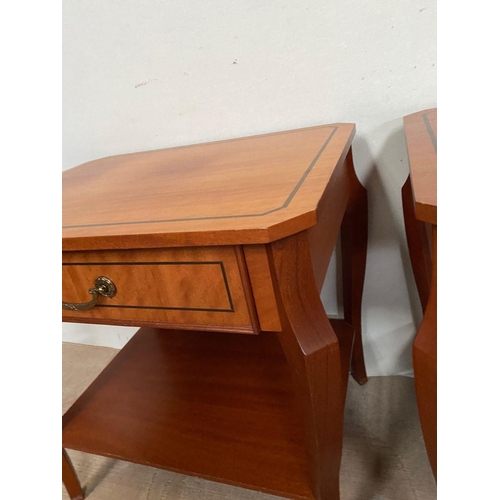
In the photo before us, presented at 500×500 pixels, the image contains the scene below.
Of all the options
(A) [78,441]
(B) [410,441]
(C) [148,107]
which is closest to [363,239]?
(B) [410,441]

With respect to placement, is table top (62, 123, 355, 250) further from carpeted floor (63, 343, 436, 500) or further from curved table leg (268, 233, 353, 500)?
carpeted floor (63, 343, 436, 500)

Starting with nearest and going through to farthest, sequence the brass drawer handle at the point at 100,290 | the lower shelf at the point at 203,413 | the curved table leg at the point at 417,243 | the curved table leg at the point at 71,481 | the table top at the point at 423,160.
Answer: the table top at the point at 423,160, the brass drawer handle at the point at 100,290, the lower shelf at the point at 203,413, the curved table leg at the point at 417,243, the curved table leg at the point at 71,481

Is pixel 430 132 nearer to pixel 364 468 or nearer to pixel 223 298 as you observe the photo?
pixel 223 298

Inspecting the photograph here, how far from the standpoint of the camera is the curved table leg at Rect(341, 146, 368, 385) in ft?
2.83

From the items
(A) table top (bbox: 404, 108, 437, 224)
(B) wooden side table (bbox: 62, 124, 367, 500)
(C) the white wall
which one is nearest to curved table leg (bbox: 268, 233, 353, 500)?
(B) wooden side table (bbox: 62, 124, 367, 500)

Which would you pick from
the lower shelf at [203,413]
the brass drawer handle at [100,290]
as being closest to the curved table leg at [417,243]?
the lower shelf at [203,413]

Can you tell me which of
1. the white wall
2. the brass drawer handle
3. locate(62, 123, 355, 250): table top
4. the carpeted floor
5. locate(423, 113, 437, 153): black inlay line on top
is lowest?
the carpeted floor

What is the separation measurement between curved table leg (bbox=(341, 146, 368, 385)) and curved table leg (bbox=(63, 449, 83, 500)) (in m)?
0.72

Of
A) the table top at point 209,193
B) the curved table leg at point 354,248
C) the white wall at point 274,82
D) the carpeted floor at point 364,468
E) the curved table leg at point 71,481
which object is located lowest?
the carpeted floor at point 364,468

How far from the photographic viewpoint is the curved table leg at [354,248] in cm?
86

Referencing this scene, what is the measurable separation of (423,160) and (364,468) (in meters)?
0.70

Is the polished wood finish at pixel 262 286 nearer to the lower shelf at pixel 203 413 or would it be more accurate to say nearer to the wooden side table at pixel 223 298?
the wooden side table at pixel 223 298

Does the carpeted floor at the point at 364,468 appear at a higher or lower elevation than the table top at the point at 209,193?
lower
